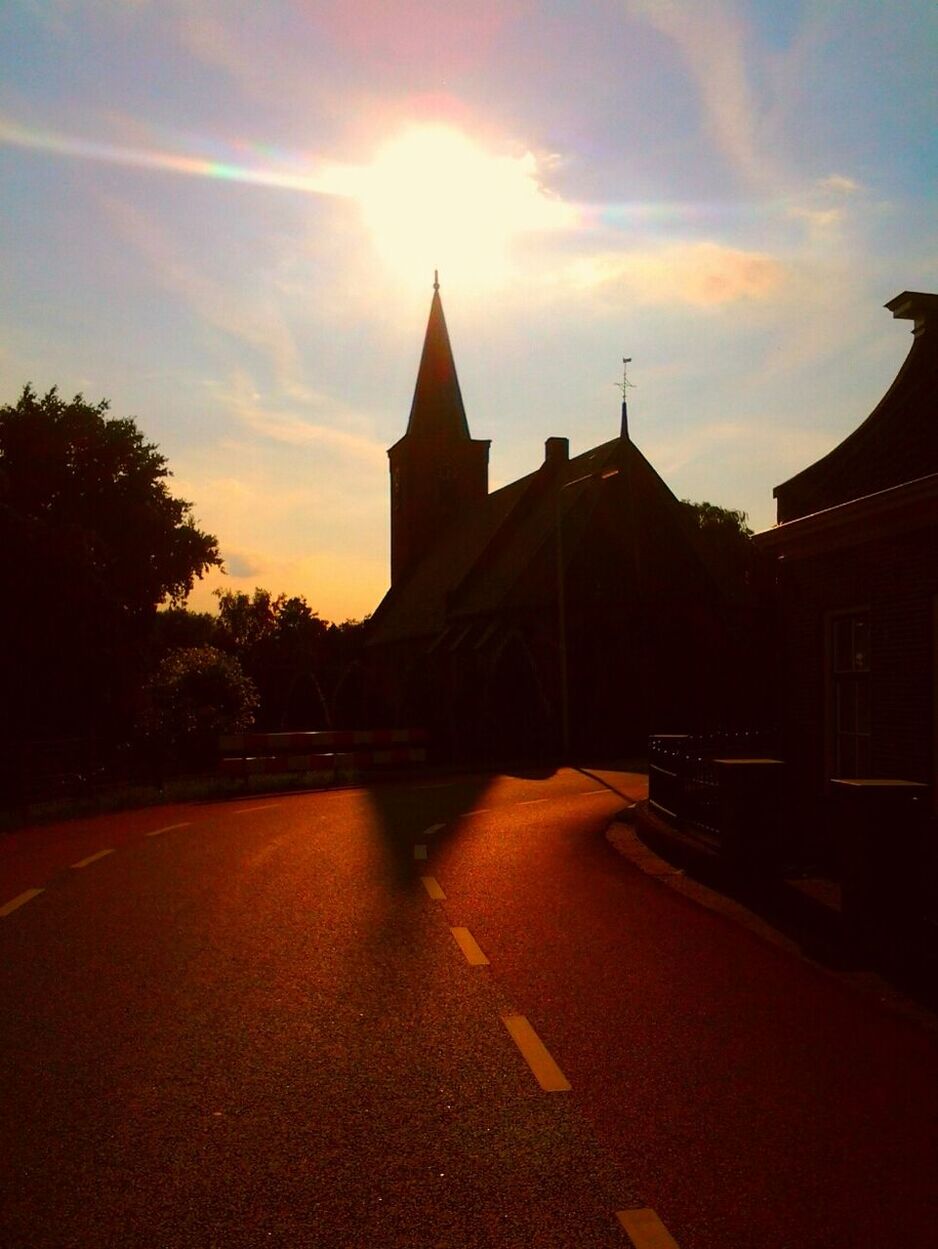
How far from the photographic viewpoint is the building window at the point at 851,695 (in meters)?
14.0

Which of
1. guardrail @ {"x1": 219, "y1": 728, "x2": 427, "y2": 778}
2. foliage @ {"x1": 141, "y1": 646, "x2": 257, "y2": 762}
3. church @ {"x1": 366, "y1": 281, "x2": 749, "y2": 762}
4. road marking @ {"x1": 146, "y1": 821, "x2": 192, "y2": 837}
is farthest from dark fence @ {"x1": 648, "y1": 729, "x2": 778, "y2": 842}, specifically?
church @ {"x1": 366, "y1": 281, "x2": 749, "y2": 762}

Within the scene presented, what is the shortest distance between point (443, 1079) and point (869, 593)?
29.9ft

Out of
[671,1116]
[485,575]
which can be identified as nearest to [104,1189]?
[671,1116]

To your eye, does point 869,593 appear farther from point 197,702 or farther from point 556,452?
point 556,452

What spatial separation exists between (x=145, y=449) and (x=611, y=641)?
649 inches

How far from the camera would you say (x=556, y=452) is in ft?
175

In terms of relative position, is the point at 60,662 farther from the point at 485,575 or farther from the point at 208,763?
the point at 485,575

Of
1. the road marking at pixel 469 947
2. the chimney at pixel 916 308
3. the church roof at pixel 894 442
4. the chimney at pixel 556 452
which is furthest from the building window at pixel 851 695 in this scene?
the chimney at pixel 556 452

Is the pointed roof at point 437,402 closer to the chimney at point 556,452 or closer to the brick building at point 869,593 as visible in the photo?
the chimney at point 556,452

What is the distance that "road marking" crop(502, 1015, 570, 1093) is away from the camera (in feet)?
18.2

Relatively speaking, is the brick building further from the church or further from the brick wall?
the church

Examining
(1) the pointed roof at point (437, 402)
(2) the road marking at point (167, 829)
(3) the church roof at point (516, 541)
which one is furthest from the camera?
(1) the pointed roof at point (437, 402)

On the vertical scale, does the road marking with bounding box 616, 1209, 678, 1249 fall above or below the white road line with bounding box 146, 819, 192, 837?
above

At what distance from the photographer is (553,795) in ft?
75.9
